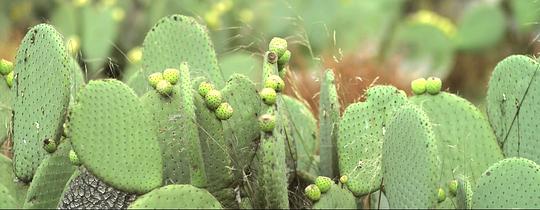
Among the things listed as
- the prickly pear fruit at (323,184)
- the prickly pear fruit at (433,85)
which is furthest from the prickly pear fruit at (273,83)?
the prickly pear fruit at (433,85)

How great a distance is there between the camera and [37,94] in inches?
93.3

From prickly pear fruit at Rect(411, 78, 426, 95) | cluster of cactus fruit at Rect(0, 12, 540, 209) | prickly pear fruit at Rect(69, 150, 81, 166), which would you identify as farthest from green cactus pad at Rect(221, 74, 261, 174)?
prickly pear fruit at Rect(411, 78, 426, 95)

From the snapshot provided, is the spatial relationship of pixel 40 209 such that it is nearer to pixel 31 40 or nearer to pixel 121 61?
pixel 31 40

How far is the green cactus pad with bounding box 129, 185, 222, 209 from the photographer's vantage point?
199 cm

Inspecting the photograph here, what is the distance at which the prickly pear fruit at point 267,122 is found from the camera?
2090 millimetres

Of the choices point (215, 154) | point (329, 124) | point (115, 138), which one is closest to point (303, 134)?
point (329, 124)

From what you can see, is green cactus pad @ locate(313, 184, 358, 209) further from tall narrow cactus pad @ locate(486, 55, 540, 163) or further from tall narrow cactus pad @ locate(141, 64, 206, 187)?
tall narrow cactus pad @ locate(486, 55, 540, 163)

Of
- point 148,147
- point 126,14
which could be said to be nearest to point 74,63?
point 148,147

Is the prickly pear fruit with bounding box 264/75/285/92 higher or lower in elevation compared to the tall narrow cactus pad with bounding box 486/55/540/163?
higher

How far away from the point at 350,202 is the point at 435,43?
470 centimetres

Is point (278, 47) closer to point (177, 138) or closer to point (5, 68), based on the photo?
point (177, 138)

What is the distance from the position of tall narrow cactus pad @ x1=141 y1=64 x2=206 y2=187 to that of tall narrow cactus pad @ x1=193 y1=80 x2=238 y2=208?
0.04 metres

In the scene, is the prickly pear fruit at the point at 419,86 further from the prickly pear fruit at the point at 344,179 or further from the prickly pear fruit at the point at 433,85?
the prickly pear fruit at the point at 344,179

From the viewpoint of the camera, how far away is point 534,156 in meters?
2.51
